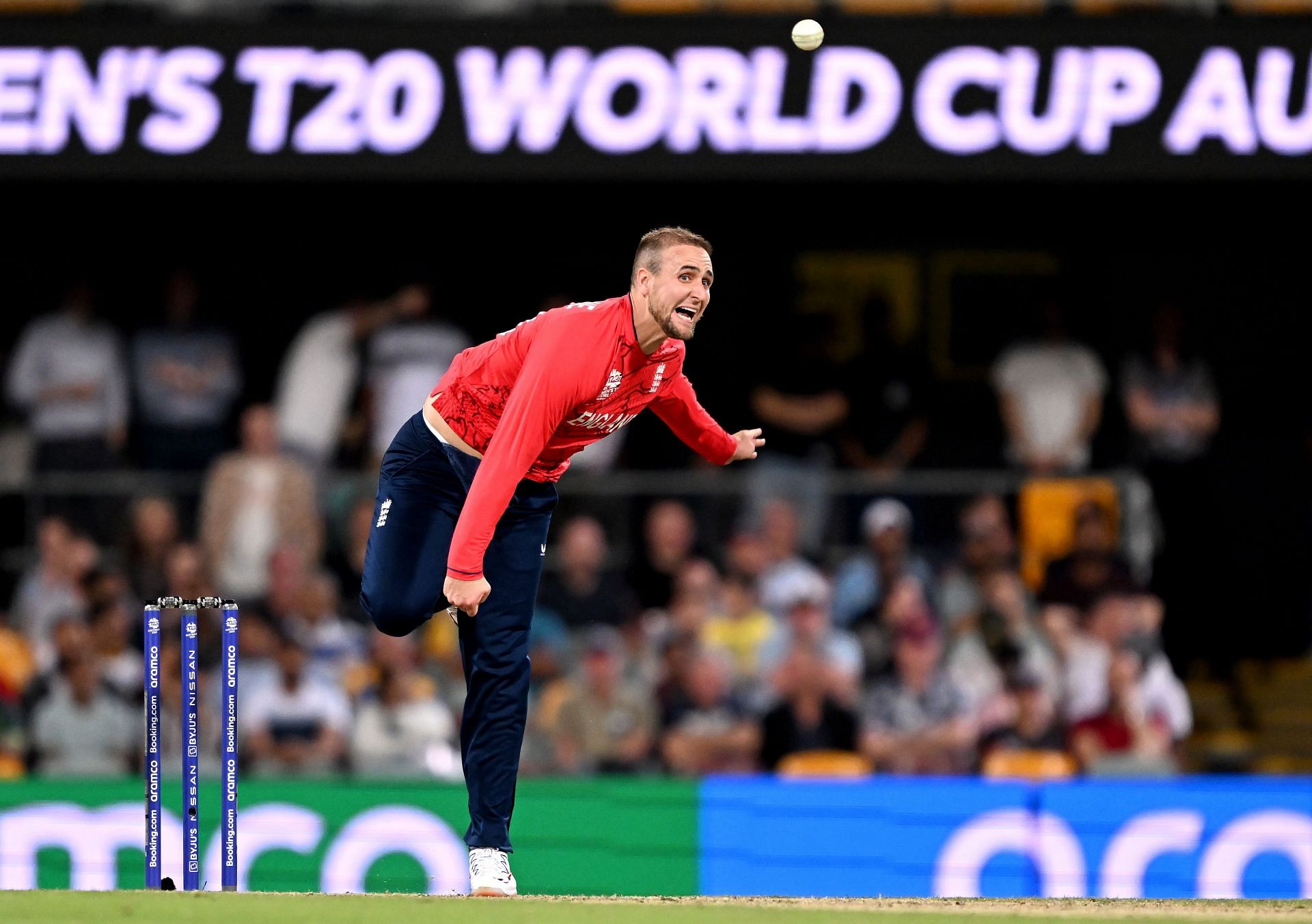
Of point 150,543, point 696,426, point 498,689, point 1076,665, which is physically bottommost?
point 1076,665

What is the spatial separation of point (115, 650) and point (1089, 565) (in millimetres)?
5247

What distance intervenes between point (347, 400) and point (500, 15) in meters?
2.38

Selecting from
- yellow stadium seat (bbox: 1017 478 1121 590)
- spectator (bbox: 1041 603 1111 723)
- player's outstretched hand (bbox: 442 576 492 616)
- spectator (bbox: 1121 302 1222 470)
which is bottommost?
spectator (bbox: 1041 603 1111 723)

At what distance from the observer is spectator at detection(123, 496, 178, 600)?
11.8 meters

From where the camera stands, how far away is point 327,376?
41.7 feet

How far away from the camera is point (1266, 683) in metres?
13.2

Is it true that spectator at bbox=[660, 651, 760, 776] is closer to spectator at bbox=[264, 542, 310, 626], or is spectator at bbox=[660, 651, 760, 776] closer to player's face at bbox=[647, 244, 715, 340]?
spectator at bbox=[264, 542, 310, 626]

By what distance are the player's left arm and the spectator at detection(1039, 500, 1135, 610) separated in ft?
14.7

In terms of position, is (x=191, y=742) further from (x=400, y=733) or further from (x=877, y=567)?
(x=877, y=567)

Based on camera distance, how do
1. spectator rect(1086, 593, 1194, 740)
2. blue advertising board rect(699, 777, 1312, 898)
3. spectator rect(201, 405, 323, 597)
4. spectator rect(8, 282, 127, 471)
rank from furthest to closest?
spectator rect(8, 282, 127, 471)
spectator rect(201, 405, 323, 597)
spectator rect(1086, 593, 1194, 740)
blue advertising board rect(699, 777, 1312, 898)

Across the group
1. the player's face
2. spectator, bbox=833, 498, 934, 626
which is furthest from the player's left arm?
spectator, bbox=833, 498, 934, 626

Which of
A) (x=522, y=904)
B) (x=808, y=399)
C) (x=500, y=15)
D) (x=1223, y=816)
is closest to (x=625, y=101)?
(x=500, y=15)

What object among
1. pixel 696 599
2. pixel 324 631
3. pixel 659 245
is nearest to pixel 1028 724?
pixel 696 599

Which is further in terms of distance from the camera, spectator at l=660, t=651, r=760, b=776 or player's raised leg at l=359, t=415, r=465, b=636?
spectator at l=660, t=651, r=760, b=776
